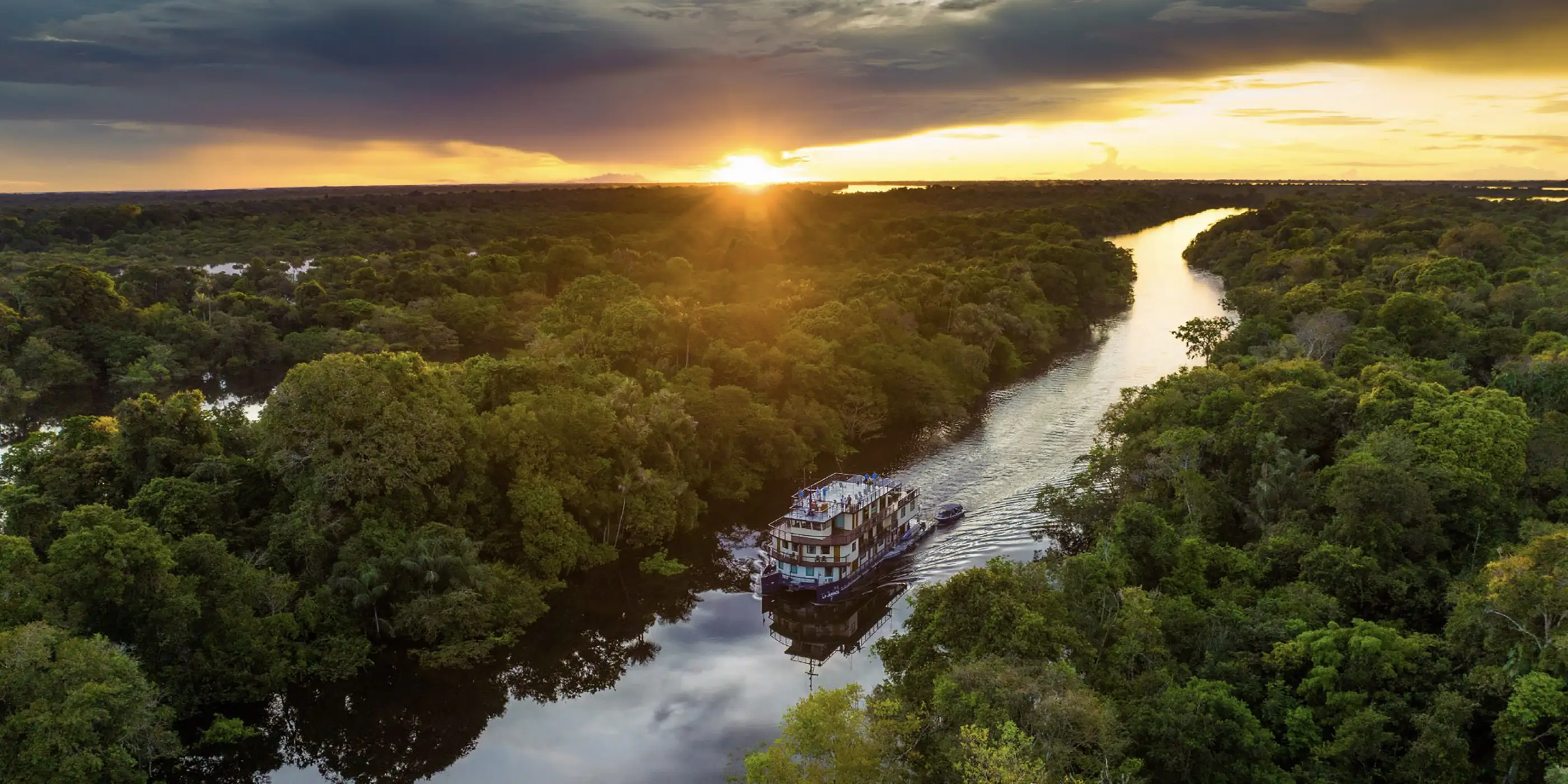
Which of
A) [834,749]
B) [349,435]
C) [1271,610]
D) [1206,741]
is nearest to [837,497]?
[1271,610]

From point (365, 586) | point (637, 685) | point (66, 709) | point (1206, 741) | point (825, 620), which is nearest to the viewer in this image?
point (1206, 741)

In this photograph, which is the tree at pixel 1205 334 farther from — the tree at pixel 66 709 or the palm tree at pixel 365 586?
the tree at pixel 66 709

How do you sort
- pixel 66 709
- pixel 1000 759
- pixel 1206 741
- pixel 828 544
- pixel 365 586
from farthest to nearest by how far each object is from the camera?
pixel 828 544
pixel 365 586
pixel 66 709
pixel 1206 741
pixel 1000 759

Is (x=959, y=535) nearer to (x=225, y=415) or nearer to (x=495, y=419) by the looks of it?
(x=495, y=419)

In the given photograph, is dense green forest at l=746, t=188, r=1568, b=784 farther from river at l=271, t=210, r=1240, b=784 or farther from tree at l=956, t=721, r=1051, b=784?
river at l=271, t=210, r=1240, b=784

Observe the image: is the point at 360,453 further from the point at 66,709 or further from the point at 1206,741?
the point at 1206,741

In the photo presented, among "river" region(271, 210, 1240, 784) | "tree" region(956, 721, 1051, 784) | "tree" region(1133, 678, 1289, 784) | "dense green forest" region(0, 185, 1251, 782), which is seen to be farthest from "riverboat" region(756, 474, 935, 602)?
"tree" region(956, 721, 1051, 784)

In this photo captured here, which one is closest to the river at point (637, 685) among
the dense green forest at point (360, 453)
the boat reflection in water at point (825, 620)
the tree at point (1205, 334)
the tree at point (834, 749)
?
the boat reflection in water at point (825, 620)
